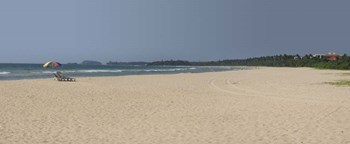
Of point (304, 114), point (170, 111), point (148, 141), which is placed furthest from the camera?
point (170, 111)

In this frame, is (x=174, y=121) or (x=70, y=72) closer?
(x=174, y=121)

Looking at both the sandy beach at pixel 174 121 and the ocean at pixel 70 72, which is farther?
the ocean at pixel 70 72

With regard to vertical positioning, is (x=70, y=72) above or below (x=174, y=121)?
above

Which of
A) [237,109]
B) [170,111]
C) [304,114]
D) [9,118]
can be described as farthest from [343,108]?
[9,118]

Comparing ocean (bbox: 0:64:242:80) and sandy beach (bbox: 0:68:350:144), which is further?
ocean (bbox: 0:64:242:80)

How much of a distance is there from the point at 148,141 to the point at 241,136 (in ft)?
6.45

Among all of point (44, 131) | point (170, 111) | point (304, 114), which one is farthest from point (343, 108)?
point (44, 131)

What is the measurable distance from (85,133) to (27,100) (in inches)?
303

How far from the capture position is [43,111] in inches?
496

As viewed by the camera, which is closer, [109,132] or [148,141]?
[148,141]

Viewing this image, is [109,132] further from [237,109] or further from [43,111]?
[237,109]

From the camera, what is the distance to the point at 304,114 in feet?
38.9

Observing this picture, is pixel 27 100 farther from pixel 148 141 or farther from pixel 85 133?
pixel 148 141

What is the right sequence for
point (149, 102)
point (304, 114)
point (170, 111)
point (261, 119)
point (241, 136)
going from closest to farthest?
point (241, 136) → point (261, 119) → point (304, 114) → point (170, 111) → point (149, 102)
